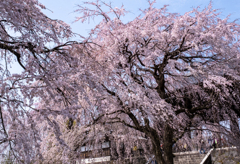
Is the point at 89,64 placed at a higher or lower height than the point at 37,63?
higher

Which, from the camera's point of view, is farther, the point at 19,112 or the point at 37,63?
the point at 37,63

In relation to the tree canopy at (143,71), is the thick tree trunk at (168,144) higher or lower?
lower

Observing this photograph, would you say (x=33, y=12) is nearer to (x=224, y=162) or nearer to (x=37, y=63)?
(x=37, y=63)

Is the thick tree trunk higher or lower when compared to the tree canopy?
lower

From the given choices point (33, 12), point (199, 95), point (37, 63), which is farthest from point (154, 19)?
point (37, 63)

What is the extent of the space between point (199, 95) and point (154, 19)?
4091 millimetres

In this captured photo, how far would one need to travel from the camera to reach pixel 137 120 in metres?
7.68

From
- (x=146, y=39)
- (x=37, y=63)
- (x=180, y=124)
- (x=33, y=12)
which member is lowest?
(x=180, y=124)

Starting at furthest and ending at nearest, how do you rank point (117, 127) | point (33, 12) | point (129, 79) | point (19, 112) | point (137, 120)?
point (117, 127)
point (137, 120)
point (129, 79)
point (33, 12)
point (19, 112)

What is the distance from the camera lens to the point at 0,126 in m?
3.18

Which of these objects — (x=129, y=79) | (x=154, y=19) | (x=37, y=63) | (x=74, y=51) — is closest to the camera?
(x=37, y=63)

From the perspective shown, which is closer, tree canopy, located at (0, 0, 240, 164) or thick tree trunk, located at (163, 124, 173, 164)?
tree canopy, located at (0, 0, 240, 164)

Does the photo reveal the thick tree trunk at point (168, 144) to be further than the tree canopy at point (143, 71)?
Yes

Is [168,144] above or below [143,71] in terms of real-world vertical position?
below
